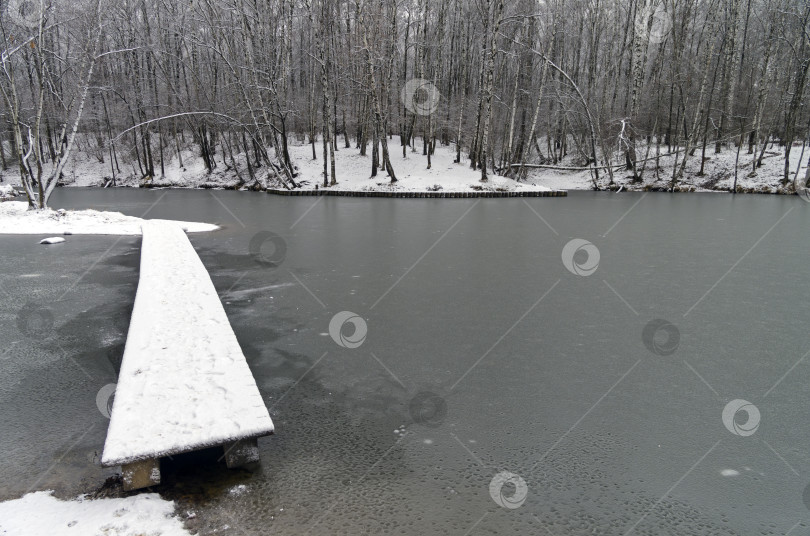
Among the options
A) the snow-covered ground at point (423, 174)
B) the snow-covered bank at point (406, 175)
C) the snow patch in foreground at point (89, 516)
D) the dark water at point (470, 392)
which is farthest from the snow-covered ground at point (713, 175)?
the snow patch in foreground at point (89, 516)

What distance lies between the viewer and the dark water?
2631 millimetres

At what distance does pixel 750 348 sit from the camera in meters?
4.80

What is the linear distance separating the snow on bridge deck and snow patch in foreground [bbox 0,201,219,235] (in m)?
8.66

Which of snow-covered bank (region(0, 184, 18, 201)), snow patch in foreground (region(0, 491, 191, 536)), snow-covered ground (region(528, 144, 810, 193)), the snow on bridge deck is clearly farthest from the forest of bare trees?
snow patch in foreground (region(0, 491, 191, 536))

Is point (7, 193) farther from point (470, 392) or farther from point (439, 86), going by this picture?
point (470, 392)

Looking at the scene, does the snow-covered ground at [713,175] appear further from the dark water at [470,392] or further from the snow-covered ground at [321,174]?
the dark water at [470,392]

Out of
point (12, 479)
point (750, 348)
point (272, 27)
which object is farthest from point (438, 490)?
point (272, 27)

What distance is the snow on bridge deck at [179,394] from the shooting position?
8.77ft

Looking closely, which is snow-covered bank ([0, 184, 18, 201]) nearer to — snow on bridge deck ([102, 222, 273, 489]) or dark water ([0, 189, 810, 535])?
dark water ([0, 189, 810, 535])

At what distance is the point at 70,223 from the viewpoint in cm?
1324

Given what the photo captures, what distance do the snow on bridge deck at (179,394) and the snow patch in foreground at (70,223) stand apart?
866cm

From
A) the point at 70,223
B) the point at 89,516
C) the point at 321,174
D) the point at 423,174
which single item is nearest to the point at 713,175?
the point at 423,174

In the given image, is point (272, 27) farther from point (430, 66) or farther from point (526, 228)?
point (526, 228)

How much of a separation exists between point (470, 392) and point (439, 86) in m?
37.5
